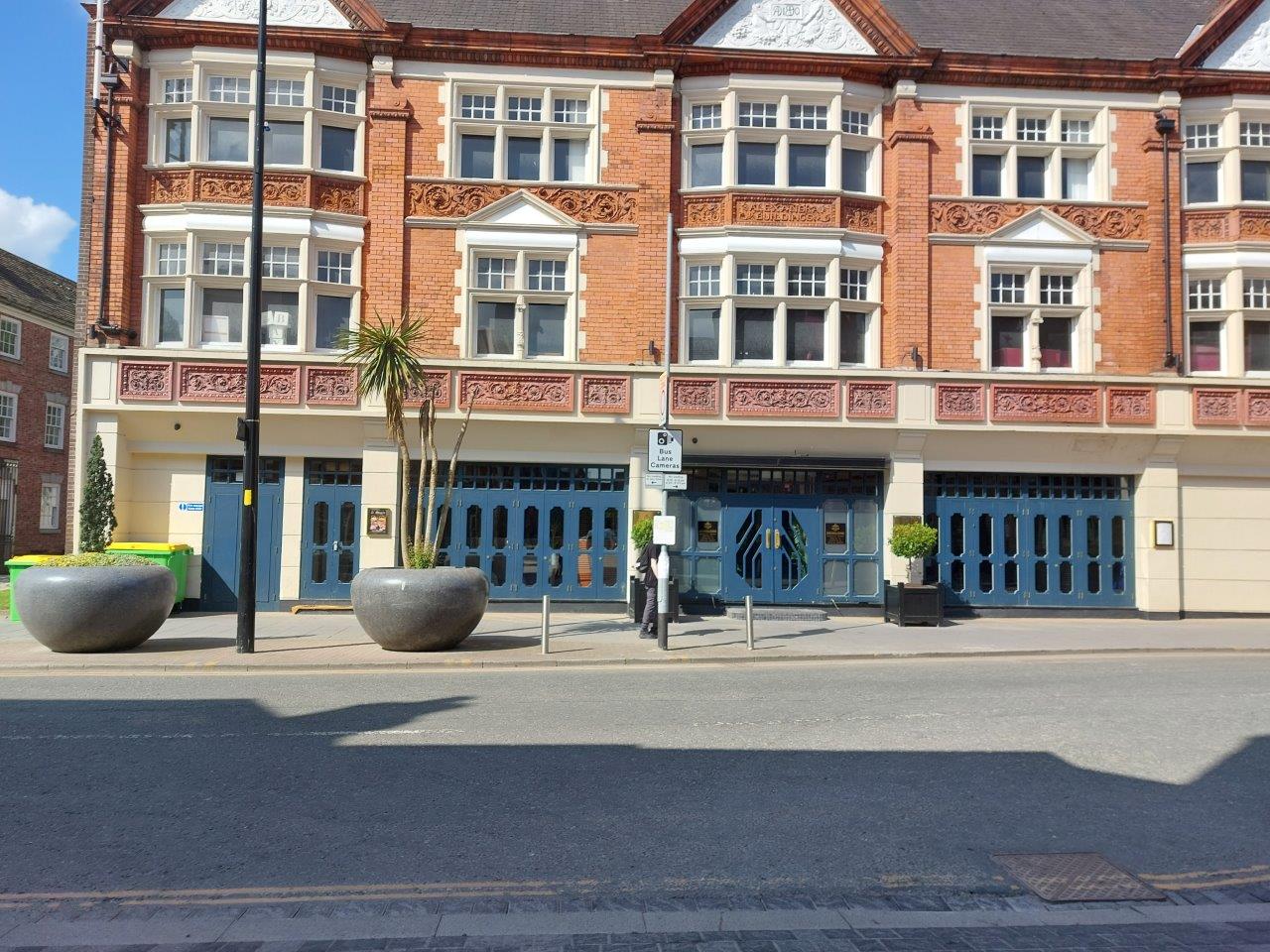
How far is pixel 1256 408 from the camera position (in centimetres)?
1816

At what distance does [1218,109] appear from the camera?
18844 mm

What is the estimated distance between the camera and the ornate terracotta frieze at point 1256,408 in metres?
18.1

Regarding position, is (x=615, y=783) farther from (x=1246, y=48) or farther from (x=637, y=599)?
(x=1246, y=48)

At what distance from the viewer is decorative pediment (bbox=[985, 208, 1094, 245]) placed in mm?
18609

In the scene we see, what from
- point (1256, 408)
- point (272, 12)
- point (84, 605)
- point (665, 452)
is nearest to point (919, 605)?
point (665, 452)

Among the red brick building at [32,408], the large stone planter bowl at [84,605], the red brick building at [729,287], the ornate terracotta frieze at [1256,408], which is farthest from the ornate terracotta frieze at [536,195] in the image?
the red brick building at [32,408]

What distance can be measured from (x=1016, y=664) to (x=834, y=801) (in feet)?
25.0

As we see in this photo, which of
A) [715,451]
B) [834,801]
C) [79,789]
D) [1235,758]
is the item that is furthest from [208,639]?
[1235,758]

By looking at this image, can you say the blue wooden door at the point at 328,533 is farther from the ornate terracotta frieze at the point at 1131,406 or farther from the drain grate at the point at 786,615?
the ornate terracotta frieze at the point at 1131,406

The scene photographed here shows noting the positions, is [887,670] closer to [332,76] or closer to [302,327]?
[302,327]

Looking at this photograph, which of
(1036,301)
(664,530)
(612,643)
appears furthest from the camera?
(1036,301)

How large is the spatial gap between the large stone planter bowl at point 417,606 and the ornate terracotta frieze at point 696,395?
250 inches

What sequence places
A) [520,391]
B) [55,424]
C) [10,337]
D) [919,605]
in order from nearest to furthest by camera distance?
[919,605] < [520,391] < [10,337] < [55,424]

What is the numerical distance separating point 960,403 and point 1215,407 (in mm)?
4894
